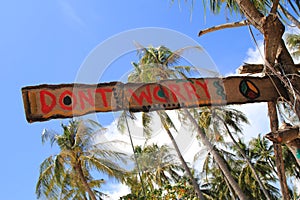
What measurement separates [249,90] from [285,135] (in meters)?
0.41

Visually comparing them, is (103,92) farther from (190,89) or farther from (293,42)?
(293,42)

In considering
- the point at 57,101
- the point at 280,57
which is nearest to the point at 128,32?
the point at 57,101

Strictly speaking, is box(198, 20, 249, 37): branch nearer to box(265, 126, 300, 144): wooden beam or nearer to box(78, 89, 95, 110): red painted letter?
box(265, 126, 300, 144): wooden beam

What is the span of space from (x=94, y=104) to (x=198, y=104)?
0.70m

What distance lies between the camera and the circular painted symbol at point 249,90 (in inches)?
107

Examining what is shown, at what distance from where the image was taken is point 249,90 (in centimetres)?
273

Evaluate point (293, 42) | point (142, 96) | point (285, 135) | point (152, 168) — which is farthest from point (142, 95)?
point (293, 42)

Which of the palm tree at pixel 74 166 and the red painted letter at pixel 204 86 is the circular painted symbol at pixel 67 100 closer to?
the red painted letter at pixel 204 86

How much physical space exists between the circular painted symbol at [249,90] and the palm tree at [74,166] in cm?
795

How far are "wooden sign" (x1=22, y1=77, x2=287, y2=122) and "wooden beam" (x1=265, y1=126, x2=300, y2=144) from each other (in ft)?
0.98

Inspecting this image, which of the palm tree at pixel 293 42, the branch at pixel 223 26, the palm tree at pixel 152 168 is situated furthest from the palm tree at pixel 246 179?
the branch at pixel 223 26

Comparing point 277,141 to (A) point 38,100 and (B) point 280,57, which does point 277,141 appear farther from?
(A) point 38,100

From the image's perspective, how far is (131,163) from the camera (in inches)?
146

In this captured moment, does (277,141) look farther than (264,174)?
No
